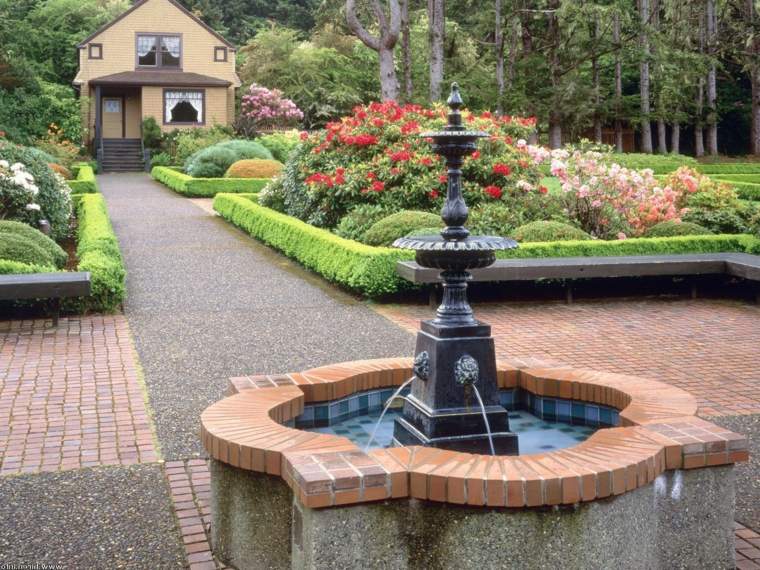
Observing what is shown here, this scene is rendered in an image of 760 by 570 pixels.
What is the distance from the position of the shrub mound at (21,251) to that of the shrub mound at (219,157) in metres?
18.9

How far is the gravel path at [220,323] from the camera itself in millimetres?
7324

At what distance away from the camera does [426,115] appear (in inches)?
660

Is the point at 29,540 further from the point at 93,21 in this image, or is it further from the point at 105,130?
the point at 93,21

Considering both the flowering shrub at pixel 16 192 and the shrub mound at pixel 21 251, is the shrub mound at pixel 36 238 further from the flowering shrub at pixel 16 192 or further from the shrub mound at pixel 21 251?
the flowering shrub at pixel 16 192

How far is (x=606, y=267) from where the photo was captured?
11.5 meters

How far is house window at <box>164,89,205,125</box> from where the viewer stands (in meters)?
41.9

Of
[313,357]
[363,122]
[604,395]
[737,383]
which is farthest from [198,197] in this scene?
[604,395]

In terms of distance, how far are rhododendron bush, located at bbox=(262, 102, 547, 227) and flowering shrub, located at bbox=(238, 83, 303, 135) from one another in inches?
979

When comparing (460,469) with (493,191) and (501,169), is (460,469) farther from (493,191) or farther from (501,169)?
(501,169)

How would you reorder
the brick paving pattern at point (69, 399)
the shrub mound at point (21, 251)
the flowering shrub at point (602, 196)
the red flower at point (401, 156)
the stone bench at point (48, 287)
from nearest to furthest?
the brick paving pattern at point (69, 399) → the stone bench at point (48, 287) → the shrub mound at point (21, 251) → the flowering shrub at point (602, 196) → the red flower at point (401, 156)

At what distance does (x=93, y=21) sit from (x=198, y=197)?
2591 cm

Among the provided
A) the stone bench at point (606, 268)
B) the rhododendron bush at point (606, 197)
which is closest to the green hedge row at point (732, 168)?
the rhododendron bush at point (606, 197)

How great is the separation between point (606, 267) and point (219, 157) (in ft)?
68.2

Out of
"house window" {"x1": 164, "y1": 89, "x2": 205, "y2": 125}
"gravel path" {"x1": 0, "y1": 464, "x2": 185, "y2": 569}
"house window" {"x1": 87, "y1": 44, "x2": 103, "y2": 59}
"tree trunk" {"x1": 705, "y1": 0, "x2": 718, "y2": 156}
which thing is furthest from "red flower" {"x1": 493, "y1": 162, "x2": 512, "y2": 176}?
"house window" {"x1": 87, "y1": 44, "x2": 103, "y2": 59}
